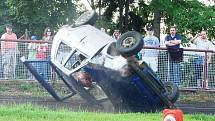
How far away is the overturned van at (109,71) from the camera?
11.4 metres

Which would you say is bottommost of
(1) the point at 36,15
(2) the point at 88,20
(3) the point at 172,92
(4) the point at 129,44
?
(3) the point at 172,92

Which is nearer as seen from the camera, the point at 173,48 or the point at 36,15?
the point at 173,48

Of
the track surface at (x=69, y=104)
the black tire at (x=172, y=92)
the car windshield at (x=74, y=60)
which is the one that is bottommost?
the track surface at (x=69, y=104)

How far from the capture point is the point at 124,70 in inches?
448

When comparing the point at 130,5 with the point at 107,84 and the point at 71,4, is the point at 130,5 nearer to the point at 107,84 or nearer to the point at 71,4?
the point at 71,4

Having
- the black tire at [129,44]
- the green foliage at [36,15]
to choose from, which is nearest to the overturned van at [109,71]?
the black tire at [129,44]

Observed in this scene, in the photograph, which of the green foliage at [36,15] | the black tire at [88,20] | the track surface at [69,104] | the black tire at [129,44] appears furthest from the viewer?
the green foliage at [36,15]

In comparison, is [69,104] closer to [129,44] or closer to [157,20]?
[129,44]

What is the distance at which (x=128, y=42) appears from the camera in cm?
1145

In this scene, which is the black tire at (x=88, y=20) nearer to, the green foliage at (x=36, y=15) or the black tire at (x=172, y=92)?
the black tire at (x=172, y=92)

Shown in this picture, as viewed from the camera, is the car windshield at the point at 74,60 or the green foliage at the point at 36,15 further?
the green foliage at the point at 36,15

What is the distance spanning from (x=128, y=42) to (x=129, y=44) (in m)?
0.08

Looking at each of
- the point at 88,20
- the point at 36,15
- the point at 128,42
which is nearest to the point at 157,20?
the point at 36,15

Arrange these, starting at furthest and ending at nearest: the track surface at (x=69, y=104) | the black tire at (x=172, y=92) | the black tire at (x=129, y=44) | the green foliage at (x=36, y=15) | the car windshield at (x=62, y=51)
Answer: the green foliage at (x=36, y=15), the track surface at (x=69, y=104), the car windshield at (x=62, y=51), the black tire at (x=172, y=92), the black tire at (x=129, y=44)
